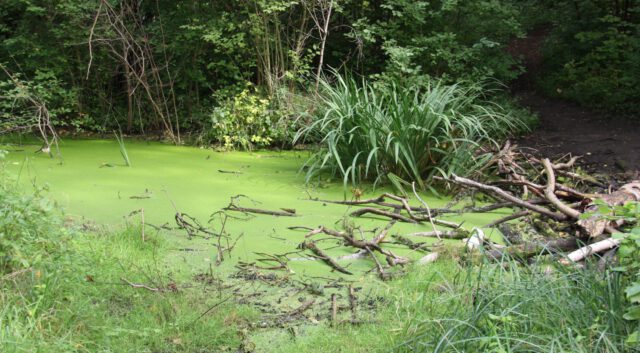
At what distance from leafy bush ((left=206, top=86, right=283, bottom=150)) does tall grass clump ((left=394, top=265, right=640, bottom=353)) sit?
5104mm

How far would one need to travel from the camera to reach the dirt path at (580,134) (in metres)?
6.77

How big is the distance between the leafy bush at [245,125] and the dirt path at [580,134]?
309 centimetres

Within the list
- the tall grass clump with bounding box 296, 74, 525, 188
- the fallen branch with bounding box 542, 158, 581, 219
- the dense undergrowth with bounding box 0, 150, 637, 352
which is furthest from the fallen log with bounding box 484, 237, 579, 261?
the tall grass clump with bounding box 296, 74, 525, 188

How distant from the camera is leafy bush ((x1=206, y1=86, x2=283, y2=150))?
7145 millimetres

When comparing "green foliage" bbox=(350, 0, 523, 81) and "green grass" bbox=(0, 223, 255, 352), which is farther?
"green foliage" bbox=(350, 0, 523, 81)

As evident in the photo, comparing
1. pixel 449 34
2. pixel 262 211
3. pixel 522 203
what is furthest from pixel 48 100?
pixel 522 203

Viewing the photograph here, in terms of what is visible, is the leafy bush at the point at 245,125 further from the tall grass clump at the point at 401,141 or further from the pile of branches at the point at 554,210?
the pile of branches at the point at 554,210

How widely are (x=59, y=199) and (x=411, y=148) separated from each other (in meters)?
2.66

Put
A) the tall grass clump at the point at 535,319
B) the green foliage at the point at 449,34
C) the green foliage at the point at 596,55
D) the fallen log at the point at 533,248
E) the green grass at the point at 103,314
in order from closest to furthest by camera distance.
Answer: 1. the tall grass clump at the point at 535,319
2. the green grass at the point at 103,314
3. the fallen log at the point at 533,248
4. the green foliage at the point at 449,34
5. the green foliage at the point at 596,55

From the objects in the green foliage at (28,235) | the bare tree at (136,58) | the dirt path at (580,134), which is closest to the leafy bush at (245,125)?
the bare tree at (136,58)

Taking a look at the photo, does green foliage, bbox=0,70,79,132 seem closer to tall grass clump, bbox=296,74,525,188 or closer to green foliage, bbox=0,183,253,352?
tall grass clump, bbox=296,74,525,188

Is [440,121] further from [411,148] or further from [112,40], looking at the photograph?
[112,40]

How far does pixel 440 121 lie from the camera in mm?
5191

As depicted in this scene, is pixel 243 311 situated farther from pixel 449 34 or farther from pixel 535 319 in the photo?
pixel 449 34
